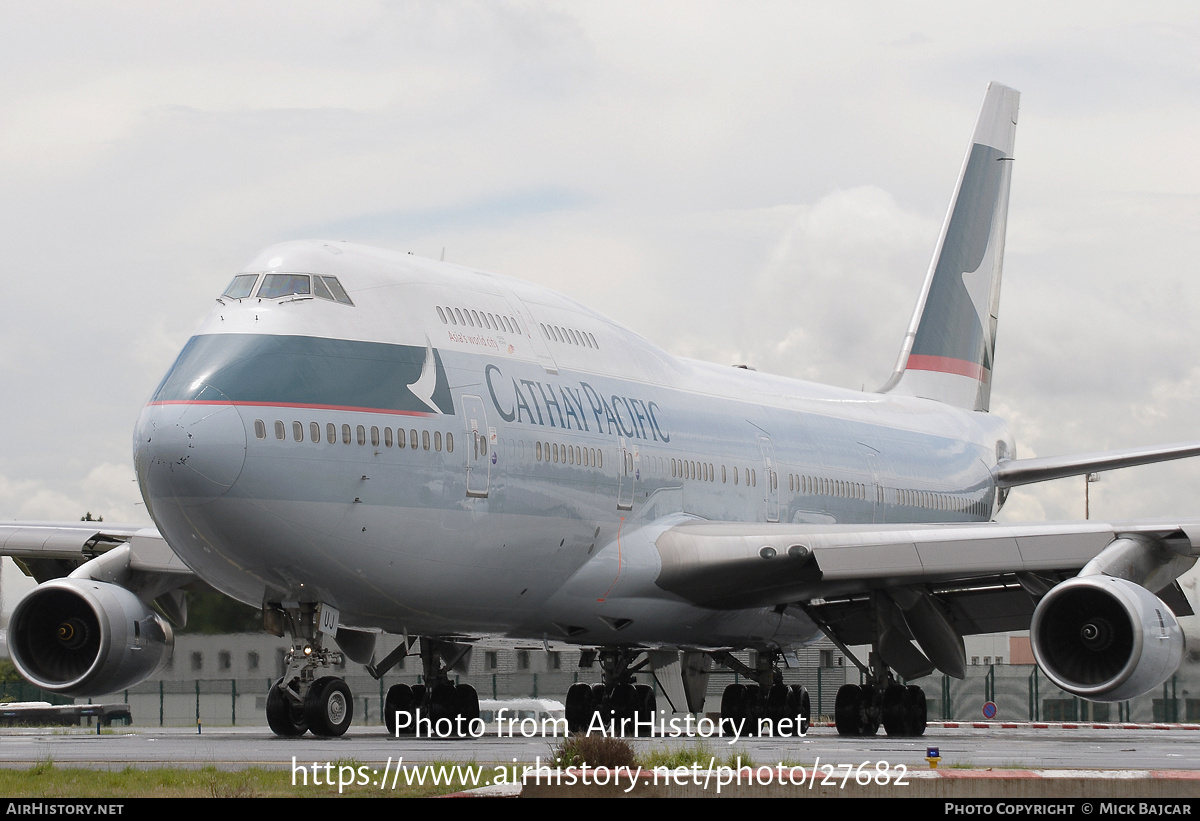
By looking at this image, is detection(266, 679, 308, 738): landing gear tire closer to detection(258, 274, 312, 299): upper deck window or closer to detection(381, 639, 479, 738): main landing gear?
detection(381, 639, 479, 738): main landing gear

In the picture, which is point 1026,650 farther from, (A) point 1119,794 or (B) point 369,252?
(A) point 1119,794

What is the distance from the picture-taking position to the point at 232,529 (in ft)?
46.5

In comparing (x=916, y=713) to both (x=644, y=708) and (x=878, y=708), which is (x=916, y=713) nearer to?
(x=878, y=708)

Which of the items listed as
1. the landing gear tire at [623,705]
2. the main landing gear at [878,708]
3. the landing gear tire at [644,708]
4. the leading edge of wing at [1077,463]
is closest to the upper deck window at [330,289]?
the landing gear tire at [623,705]

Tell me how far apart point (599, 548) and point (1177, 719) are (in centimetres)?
1982

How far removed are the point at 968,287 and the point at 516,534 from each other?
17438mm

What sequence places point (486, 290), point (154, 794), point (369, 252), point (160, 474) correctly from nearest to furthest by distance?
point (154, 794) → point (160, 474) → point (369, 252) → point (486, 290)

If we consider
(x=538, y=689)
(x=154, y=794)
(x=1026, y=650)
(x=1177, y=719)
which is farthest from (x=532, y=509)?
(x=1026, y=650)

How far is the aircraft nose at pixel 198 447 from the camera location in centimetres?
1389

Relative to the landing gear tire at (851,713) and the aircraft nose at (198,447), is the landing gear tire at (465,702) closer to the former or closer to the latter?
the landing gear tire at (851,713)

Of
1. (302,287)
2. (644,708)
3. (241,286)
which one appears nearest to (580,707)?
(644,708)

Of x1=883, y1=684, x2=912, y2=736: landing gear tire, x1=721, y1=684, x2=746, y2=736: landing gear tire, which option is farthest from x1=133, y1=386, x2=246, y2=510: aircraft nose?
x1=883, y1=684, x2=912, y2=736: landing gear tire

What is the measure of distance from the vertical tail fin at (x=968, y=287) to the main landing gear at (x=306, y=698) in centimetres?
1673
